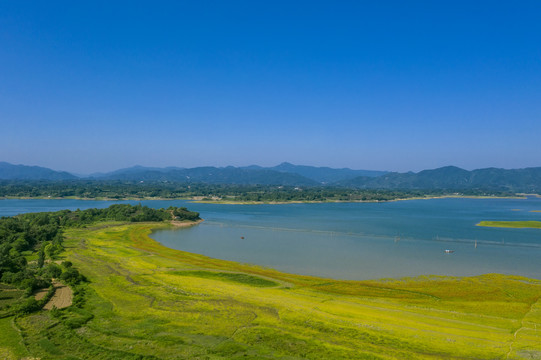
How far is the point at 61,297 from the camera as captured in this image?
2620cm

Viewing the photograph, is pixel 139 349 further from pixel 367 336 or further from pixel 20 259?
pixel 20 259

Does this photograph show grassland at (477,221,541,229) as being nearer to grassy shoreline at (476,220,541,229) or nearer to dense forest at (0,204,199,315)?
grassy shoreline at (476,220,541,229)

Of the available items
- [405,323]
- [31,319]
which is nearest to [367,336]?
Answer: [405,323]

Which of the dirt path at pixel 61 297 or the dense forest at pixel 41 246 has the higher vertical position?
the dense forest at pixel 41 246

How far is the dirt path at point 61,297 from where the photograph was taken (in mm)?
24406

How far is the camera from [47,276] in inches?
1185

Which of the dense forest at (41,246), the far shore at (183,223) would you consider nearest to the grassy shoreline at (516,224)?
the far shore at (183,223)

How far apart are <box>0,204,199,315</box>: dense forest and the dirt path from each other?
17.4 inches

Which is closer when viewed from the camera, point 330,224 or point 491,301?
point 491,301

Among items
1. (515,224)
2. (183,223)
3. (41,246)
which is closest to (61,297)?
(41,246)

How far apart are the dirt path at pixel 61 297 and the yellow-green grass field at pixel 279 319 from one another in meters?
1.25

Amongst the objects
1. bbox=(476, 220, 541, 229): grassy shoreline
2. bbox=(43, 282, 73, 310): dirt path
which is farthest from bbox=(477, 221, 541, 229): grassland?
A: bbox=(43, 282, 73, 310): dirt path

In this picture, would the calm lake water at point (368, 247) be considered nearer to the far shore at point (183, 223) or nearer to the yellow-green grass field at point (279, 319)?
the far shore at point (183, 223)

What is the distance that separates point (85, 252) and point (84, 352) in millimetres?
30506
